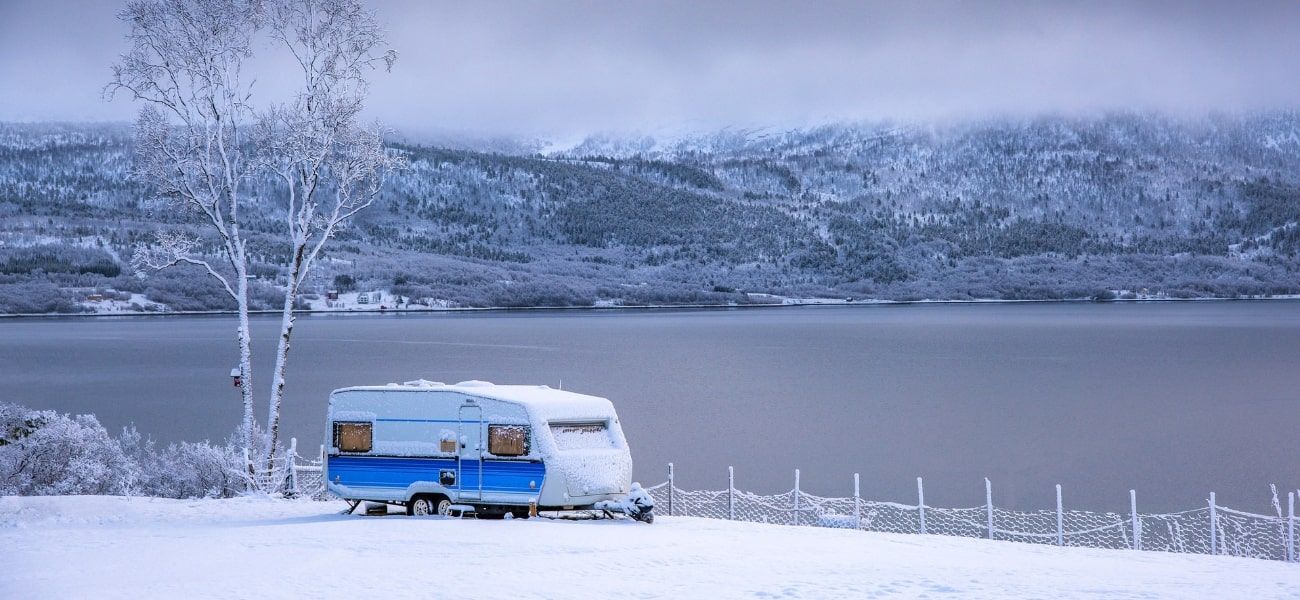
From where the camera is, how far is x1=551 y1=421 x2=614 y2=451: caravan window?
20.4 metres

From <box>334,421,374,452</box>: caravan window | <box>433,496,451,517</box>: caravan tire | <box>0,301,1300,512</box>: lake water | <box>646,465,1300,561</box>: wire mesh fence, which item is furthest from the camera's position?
<box>0,301,1300,512</box>: lake water

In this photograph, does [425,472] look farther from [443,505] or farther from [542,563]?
[542,563]

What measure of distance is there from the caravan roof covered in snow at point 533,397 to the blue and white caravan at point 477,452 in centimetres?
2

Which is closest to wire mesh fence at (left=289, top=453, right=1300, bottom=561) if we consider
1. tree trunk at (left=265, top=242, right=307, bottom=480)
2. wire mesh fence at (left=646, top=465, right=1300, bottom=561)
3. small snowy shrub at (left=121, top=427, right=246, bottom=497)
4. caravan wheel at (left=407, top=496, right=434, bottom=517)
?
wire mesh fence at (left=646, top=465, right=1300, bottom=561)

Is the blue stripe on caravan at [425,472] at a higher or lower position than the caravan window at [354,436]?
lower

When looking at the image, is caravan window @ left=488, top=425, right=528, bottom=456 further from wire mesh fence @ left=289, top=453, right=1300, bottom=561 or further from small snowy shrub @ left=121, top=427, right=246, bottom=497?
small snowy shrub @ left=121, top=427, right=246, bottom=497

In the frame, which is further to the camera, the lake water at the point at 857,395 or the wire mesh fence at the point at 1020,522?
the lake water at the point at 857,395

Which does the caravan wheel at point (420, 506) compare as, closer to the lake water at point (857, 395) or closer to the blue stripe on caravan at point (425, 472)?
the blue stripe on caravan at point (425, 472)

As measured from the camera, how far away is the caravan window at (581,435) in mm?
20406

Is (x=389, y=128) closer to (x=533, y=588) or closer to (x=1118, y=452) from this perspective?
(x=533, y=588)

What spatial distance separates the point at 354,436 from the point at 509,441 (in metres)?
2.95

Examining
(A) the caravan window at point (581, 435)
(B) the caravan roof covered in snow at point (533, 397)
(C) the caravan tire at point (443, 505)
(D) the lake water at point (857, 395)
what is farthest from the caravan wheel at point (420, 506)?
(D) the lake water at point (857, 395)

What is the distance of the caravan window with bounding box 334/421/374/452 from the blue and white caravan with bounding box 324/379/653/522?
0.02m

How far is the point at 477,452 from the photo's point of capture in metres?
20.3
